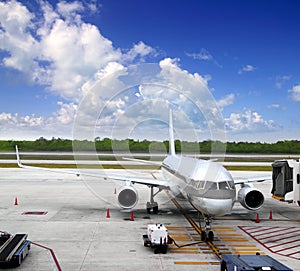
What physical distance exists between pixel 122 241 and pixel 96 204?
12241mm

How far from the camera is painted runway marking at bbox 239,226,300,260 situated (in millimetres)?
17984

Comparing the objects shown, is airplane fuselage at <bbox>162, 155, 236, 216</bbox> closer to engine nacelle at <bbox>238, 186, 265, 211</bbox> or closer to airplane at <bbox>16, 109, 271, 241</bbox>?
airplane at <bbox>16, 109, 271, 241</bbox>

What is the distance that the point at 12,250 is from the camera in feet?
50.4

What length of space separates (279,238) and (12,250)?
13.8 m

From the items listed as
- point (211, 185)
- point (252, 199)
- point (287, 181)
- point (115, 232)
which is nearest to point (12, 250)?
point (115, 232)

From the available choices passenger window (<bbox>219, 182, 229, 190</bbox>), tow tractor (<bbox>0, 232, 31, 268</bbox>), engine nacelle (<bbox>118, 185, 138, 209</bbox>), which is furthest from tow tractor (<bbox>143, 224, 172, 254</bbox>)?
engine nacelle (<bbox>118, 185, 138, 209</bbox>)

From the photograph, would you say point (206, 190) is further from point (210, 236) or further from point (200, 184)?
point (210, 236)

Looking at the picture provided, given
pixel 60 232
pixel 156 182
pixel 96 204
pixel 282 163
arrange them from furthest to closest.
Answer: pixel 96 204 < pixel 156 182 < pixel 282 163 < pixel 60 232

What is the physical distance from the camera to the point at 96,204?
31.0 meters

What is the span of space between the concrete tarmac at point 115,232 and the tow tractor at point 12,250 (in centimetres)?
39

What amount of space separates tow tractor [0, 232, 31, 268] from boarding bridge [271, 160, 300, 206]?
14372 millimetres

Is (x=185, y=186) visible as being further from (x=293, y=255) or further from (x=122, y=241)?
(x=293, y=255)

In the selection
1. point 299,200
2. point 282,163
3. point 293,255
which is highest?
point 282,163

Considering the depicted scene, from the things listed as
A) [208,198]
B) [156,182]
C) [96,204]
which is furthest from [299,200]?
[96,204]
